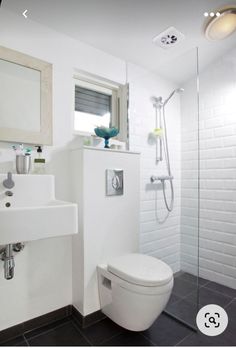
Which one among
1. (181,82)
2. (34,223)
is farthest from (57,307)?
(181,82)

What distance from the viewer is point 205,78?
1.88 metres

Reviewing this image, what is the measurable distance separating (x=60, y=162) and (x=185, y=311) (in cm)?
140

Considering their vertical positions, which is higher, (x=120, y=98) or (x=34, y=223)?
(x=120, y=98)

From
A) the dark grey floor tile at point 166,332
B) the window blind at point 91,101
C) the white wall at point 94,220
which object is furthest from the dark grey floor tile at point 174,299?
the window blind at point 91,101

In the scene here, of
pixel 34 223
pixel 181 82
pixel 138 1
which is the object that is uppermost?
pixel 138 1

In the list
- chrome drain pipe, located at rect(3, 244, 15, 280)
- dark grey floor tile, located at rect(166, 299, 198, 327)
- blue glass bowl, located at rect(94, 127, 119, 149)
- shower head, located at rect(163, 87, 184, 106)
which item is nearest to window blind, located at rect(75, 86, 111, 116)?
blue glass bowl, located at rect(94, 127, 119, 149)

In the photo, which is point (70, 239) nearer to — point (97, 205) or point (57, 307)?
point (97, 205)

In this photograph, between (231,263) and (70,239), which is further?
(231,263)

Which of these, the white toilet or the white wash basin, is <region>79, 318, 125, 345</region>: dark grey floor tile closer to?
the white toilet

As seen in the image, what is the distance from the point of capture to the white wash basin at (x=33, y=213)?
906 mm

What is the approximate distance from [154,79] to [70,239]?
1.61 meters

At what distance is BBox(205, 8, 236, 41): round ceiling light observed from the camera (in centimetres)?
144

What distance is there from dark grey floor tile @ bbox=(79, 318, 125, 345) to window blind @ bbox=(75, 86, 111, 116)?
1583mm

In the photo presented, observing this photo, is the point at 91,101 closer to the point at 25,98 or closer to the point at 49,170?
the point at 25,98
